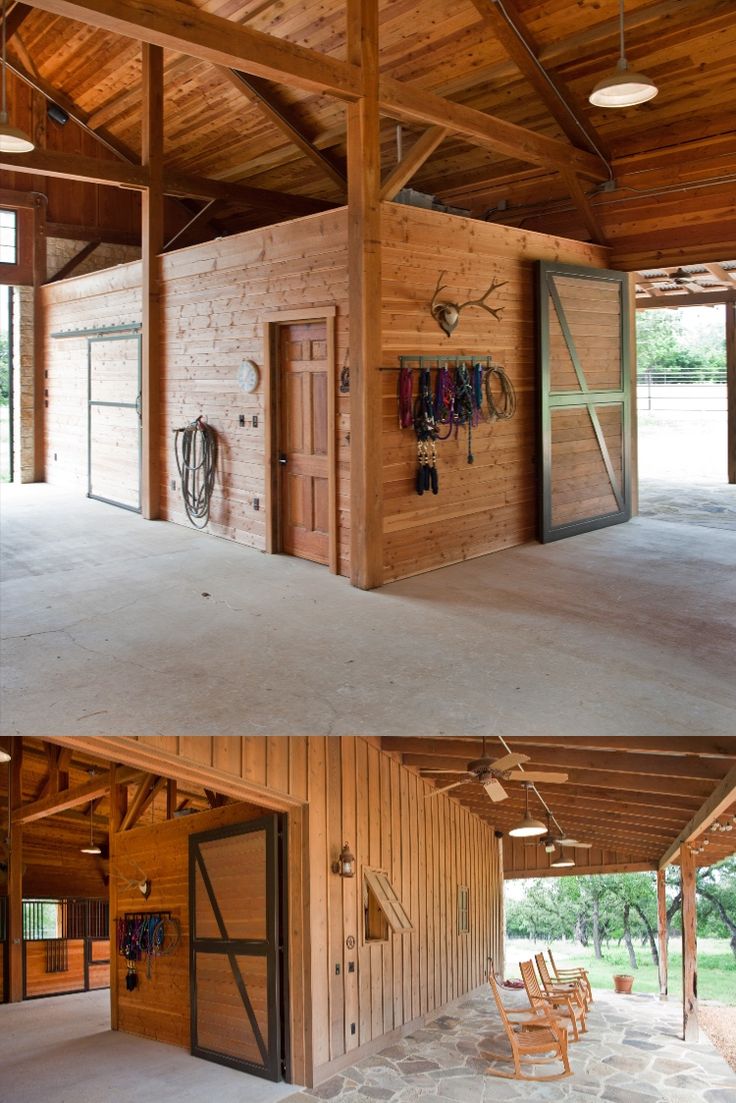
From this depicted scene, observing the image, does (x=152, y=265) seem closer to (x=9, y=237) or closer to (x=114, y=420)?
(x=114, y=420)

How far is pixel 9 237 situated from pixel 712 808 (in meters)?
11.6

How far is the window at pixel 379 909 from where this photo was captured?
6.82 meters

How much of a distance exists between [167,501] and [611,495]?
4696 mm

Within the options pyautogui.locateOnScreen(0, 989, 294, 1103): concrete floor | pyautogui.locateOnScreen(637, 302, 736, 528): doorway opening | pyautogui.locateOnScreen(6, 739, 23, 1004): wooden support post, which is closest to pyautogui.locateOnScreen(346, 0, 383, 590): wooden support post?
pyautogui.locateOnScreen(0, 989, 294, 1103): concrete floor

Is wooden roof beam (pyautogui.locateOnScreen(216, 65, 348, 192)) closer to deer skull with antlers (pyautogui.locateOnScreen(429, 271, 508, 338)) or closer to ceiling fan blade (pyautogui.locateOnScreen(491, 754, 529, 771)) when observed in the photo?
deer skull with antlers (pyautogui.locateOnScreen(429, 271, 508, 338))

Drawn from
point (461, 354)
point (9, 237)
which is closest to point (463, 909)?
point (461, 354)

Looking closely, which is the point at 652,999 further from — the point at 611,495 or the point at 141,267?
the point at 141,267

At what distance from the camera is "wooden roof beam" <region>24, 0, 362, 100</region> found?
17.1ft

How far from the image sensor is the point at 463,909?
33.6ft

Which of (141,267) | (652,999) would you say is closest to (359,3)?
(141,267)

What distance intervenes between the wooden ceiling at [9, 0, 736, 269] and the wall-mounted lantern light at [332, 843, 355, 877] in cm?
548

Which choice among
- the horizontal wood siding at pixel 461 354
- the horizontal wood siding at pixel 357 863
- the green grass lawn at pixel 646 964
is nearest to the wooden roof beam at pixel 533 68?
the horizontal wood siding at pixel 461 354

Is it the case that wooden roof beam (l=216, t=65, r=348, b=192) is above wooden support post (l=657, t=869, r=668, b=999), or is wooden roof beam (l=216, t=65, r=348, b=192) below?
above

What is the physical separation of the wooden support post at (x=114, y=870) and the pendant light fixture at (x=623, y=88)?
6.82m
